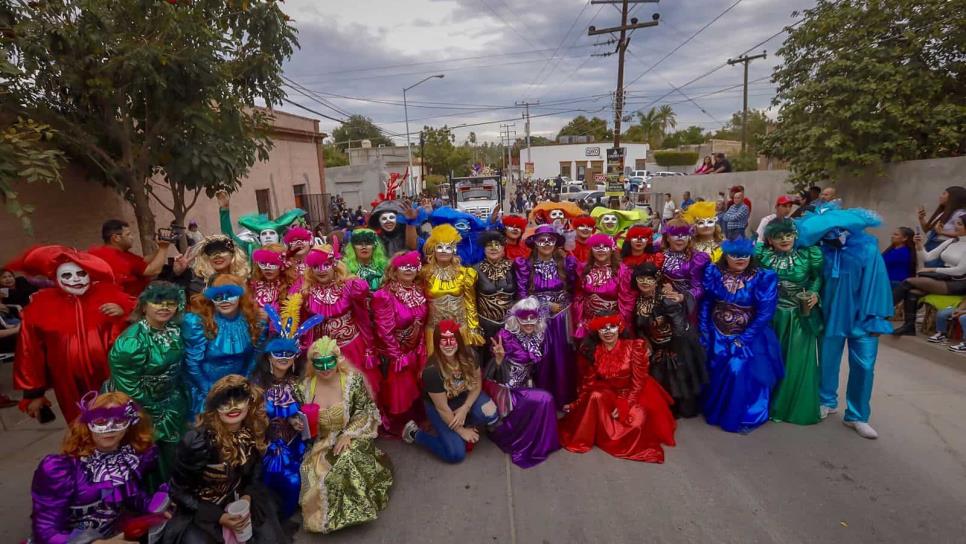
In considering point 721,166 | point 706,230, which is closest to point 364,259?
point 706,230

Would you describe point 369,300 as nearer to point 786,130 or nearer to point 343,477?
point 343,477

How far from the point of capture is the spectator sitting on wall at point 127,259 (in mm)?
4309

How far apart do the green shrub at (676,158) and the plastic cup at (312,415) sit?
51.5 m

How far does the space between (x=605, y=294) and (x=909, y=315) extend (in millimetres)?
4364

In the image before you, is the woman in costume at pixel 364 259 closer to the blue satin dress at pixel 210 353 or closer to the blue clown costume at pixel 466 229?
the blue clown costume at pixel 466 229

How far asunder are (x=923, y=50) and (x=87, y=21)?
440 inches

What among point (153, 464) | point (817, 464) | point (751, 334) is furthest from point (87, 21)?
point (817, 464)

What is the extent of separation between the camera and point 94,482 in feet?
8.34

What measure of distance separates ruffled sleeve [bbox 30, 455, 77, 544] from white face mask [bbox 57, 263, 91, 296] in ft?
4.41

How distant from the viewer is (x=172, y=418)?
335 centimetres

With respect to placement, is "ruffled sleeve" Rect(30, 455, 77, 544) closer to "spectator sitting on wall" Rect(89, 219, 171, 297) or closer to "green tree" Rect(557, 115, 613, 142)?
"spectator sitting on wall" Rect(89, 219, 171, 297)

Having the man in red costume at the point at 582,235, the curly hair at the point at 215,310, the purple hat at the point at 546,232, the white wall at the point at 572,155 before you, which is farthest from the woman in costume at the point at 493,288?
the white wall at the point at 572,155

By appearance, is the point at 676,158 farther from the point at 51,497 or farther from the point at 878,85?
the point at 51,497

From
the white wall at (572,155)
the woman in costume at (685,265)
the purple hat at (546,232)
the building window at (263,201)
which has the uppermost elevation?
the white wall at (572,155)
